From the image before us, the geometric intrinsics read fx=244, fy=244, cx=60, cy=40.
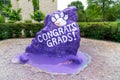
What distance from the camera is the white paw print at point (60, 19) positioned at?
8.05 metres

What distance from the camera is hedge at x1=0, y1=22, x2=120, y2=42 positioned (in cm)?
1195

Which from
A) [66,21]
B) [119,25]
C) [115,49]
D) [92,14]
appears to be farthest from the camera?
[92,14]

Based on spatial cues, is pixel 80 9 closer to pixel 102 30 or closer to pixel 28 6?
pixel 28 6

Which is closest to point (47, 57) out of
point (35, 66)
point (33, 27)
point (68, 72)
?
point (35, 66)

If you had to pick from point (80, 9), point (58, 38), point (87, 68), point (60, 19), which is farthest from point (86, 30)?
point (80, 9)

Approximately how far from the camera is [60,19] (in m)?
8.09

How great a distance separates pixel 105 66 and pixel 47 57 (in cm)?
187

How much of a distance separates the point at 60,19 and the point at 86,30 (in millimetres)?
4595

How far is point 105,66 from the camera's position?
7.57 meters

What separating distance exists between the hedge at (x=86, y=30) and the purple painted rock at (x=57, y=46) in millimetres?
4265

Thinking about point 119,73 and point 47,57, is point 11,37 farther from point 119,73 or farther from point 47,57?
point 119,73

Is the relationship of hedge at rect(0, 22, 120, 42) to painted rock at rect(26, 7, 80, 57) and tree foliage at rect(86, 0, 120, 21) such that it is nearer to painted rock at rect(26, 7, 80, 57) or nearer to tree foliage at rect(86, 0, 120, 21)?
tree foliage at rect(86, 0, 120, 21)

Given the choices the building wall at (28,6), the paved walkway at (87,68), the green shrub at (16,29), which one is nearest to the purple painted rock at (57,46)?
the paved walkway at (87,68)

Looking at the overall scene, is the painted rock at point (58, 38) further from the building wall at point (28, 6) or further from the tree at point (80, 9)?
the building wall at point (28, 6)
